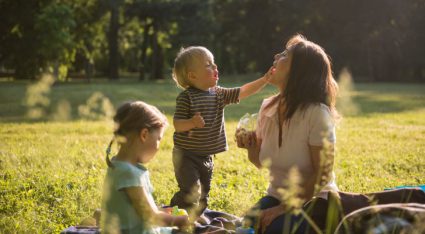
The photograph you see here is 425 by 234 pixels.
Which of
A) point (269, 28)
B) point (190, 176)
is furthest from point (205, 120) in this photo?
point (269, 28)

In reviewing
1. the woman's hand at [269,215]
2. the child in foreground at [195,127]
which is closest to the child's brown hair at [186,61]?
the child in foreground at [195,127]

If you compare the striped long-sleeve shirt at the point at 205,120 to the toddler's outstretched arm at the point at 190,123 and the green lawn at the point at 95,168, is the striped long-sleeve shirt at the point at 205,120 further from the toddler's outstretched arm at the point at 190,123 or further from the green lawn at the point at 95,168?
the green lawn at the point at 95,168

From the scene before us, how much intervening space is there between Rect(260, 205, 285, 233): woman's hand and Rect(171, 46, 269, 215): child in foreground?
1014mm

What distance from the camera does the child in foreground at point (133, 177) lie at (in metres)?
3.60

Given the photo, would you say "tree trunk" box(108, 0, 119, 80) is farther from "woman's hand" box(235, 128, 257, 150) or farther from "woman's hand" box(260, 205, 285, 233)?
"woman's hand" box(260, 205, 285, 233)

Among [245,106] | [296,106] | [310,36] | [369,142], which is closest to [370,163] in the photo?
[369,142]

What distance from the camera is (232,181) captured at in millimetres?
6883

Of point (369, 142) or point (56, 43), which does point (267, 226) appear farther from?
point (56, 43)

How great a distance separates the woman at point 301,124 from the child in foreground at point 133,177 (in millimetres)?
849

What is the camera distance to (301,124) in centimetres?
415

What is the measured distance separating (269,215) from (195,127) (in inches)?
48.4

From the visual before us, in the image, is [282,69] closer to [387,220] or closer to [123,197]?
[387,220]

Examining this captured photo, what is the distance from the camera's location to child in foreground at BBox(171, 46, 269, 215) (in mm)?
5113

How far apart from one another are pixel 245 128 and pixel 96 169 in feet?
10.8
